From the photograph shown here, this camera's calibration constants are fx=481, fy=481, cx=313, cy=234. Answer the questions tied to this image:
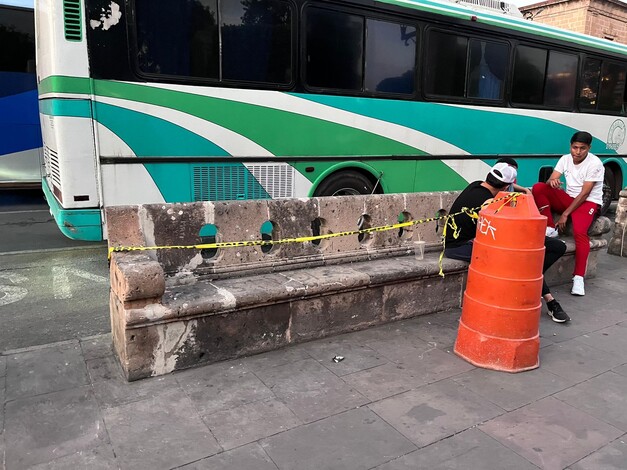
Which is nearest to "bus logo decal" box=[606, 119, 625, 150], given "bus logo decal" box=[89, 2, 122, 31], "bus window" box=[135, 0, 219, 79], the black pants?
the black pants

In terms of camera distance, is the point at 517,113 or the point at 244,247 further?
the point at 517,113

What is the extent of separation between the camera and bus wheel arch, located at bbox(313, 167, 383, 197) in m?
6.78

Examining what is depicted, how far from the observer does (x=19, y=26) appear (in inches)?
386

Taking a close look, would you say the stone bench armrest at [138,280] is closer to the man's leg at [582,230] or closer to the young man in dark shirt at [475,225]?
the young man in dark shirt at [475,225]

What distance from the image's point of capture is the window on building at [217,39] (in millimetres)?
5305

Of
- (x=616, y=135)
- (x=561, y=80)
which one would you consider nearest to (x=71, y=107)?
(x=561, y=80)

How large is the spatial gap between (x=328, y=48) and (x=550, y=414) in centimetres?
510

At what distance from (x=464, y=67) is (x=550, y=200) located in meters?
2.94

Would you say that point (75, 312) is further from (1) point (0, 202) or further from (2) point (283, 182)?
(1) point (0, 202)

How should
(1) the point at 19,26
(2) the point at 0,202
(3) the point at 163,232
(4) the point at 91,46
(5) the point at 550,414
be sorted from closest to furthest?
1. (5) the point at 550,414
2. (3) the point at 163,232
3. (4) the point at 91,46
4. (1) the point at 19,26
5. (2) the point at 0,202

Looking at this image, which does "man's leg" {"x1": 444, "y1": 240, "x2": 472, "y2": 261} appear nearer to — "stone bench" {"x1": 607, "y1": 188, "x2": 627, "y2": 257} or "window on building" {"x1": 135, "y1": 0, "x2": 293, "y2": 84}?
"window on building" {"x1": 135, "y1": 0, "x2": 293, "y2": 84}

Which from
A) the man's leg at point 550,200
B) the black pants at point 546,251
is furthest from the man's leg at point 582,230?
the black pants at point 546,251

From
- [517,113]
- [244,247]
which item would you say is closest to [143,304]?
[244,247]

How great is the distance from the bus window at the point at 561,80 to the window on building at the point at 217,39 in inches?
Result: 215
